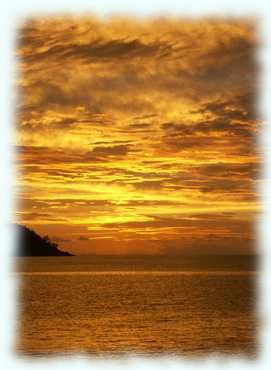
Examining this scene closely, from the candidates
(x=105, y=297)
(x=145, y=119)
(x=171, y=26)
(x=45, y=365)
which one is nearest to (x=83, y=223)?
(x=145, y=119)

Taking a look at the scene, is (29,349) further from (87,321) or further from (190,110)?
(87,321)

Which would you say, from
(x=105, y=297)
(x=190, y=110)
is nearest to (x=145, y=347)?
(x=190, y=110)

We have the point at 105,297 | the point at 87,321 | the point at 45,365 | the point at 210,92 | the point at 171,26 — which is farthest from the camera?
the point at 105,297

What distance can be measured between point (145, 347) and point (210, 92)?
14677 millimetres

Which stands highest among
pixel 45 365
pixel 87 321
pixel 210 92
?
pixel 210 92

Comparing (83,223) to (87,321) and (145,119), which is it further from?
(87,321)

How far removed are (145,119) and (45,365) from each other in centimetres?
2168

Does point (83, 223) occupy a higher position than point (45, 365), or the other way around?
point (83, 223)

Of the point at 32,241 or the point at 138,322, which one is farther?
the point at 32,241

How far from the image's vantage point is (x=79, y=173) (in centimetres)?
4103

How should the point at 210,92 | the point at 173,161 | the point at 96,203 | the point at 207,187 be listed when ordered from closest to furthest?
the point at 210,92, the point at 207,187, the point at 96,203, the point at 173,161

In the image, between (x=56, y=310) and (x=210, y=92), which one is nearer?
(x=210, y=92)

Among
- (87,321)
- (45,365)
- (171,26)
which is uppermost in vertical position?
(171,26)

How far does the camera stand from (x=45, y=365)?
11.0m
